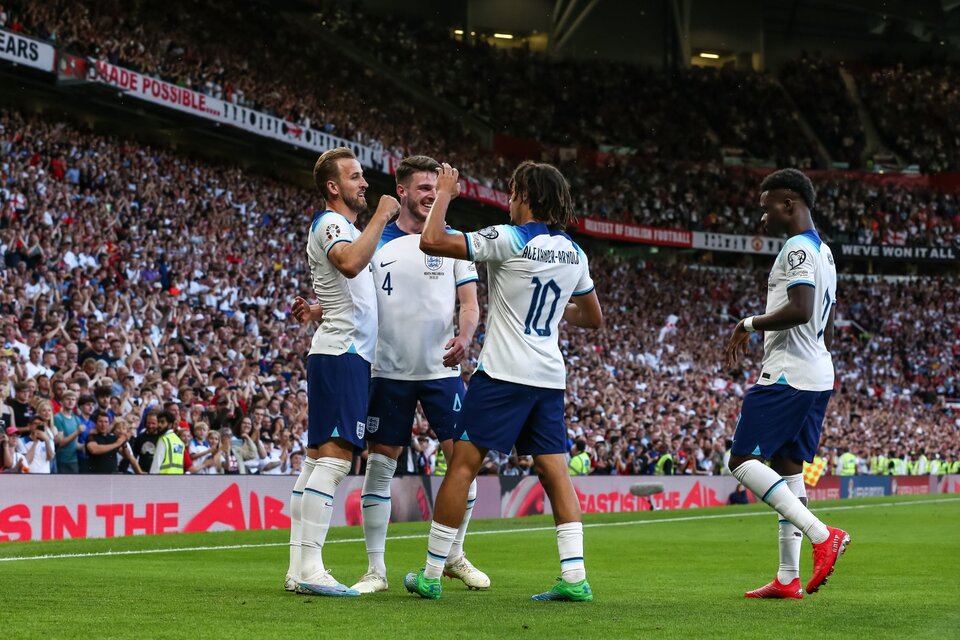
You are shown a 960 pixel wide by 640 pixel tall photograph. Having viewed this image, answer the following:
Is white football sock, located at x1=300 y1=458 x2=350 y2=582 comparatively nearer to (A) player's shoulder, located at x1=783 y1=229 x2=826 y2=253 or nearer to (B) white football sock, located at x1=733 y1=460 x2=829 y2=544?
(B) white football sock, located at x1=733 y1=460 x2=829 y2=544

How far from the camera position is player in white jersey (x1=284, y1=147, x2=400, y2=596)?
22.6 feet

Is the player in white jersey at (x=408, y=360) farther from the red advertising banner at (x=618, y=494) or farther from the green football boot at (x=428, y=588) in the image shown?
the red advertising banner at (x=618, y=494)

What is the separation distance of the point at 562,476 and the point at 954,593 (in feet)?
9.24

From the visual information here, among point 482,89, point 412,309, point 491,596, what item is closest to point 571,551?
point 491,596

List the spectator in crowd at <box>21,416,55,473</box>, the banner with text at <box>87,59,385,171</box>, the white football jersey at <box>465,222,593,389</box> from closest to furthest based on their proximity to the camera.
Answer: the white football jersey at <box>465,222,593,389</box> < the spectator in crowd at <box>21,416,55,473</box> < the banner with text at <box>87,59,385,171</box>

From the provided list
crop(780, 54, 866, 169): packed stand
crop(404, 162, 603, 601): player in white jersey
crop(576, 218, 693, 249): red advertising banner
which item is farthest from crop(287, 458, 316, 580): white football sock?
crop(780, 54, 866, 169): packed stand

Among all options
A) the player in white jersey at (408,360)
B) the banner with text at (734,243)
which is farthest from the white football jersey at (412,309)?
the banner with text at (734,243)

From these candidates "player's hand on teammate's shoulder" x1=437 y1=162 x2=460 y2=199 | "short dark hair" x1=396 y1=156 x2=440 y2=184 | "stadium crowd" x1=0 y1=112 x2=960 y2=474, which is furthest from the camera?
"stadium crowd" x1=0 y1=112 x2=960 y2=474

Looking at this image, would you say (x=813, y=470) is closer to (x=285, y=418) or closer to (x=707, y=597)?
(x=285, y=418)

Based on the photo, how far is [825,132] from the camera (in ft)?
199

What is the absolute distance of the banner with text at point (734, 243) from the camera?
5119cm

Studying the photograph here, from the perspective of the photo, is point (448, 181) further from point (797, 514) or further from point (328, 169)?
point (797, 514)

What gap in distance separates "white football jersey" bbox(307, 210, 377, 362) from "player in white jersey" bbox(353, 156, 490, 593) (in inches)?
13.2

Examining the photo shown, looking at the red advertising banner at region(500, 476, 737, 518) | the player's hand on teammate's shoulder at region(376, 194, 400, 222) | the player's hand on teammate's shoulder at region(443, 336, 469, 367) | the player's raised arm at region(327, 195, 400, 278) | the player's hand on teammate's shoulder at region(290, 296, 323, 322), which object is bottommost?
the red advertising banner at region(500, 476, 737, 518)
